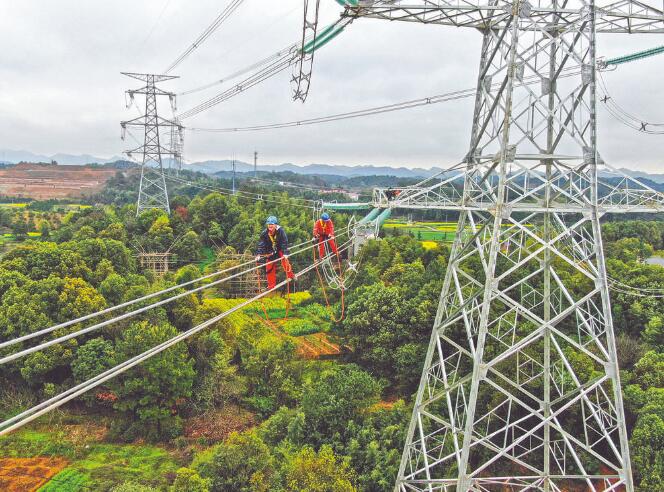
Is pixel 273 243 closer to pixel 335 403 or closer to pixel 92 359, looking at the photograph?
pixel 335 403

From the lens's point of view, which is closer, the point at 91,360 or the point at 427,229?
the point at 91,360

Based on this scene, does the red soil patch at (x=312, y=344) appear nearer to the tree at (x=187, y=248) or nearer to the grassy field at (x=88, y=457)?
the grassy field at (x=88, y=457)

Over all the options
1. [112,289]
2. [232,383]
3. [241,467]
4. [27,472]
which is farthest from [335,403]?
[112,289]

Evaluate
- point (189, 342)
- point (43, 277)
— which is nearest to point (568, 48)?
point (189, 342)

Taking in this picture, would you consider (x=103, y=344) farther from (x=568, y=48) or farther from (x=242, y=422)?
(x=568, y=48)


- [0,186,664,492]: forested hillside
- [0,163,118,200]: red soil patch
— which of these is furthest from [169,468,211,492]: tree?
[0,163,118,200]: red soil patch

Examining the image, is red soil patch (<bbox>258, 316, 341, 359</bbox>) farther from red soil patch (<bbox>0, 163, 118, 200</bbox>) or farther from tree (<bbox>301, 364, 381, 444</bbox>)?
red soil patch (<bbox>0, 163, 118, 200</bbox>)

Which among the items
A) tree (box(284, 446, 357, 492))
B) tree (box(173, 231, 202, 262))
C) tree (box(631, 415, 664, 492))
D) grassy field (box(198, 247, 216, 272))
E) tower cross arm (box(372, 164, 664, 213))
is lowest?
tree (box(284, 446, 357, 492))
